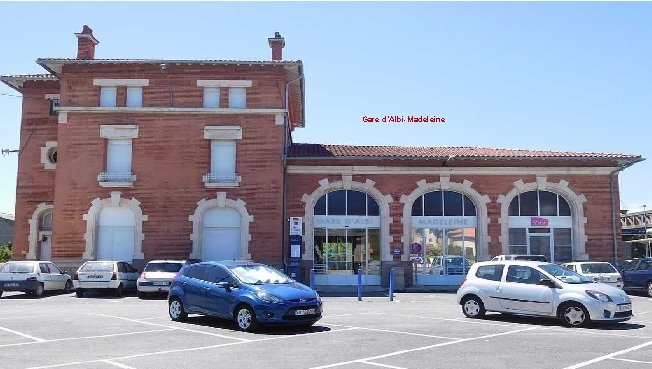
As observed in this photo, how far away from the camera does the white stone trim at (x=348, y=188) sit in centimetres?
2488

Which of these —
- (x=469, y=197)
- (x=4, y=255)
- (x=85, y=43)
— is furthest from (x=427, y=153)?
(x=4, y=255)

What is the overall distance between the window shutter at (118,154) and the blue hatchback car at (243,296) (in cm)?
1296

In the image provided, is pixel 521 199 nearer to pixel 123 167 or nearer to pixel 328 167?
pixel 328 167

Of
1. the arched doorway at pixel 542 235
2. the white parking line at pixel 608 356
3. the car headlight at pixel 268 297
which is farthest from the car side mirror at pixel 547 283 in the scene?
the arched doorway at pixel 542 235

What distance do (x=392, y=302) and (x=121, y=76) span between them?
15122 millimetres

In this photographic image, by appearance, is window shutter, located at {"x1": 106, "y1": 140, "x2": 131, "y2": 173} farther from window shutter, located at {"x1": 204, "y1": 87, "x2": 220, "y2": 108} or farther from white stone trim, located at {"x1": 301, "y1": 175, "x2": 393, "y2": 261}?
white stone trim, located at {"x1": 301, "y1": 175, "x2": 393, "y2": 261}

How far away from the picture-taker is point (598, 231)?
25.2 m

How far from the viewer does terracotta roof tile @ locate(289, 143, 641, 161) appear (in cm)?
2517

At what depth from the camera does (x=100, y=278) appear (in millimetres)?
20625

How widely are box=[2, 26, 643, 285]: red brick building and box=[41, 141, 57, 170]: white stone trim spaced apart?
283cm

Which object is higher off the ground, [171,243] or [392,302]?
[171,243]

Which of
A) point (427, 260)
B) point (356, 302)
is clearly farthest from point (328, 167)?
point (356, 302)

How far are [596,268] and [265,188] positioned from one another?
1287cm

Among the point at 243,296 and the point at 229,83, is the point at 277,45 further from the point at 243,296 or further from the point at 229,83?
the point at 243,296
